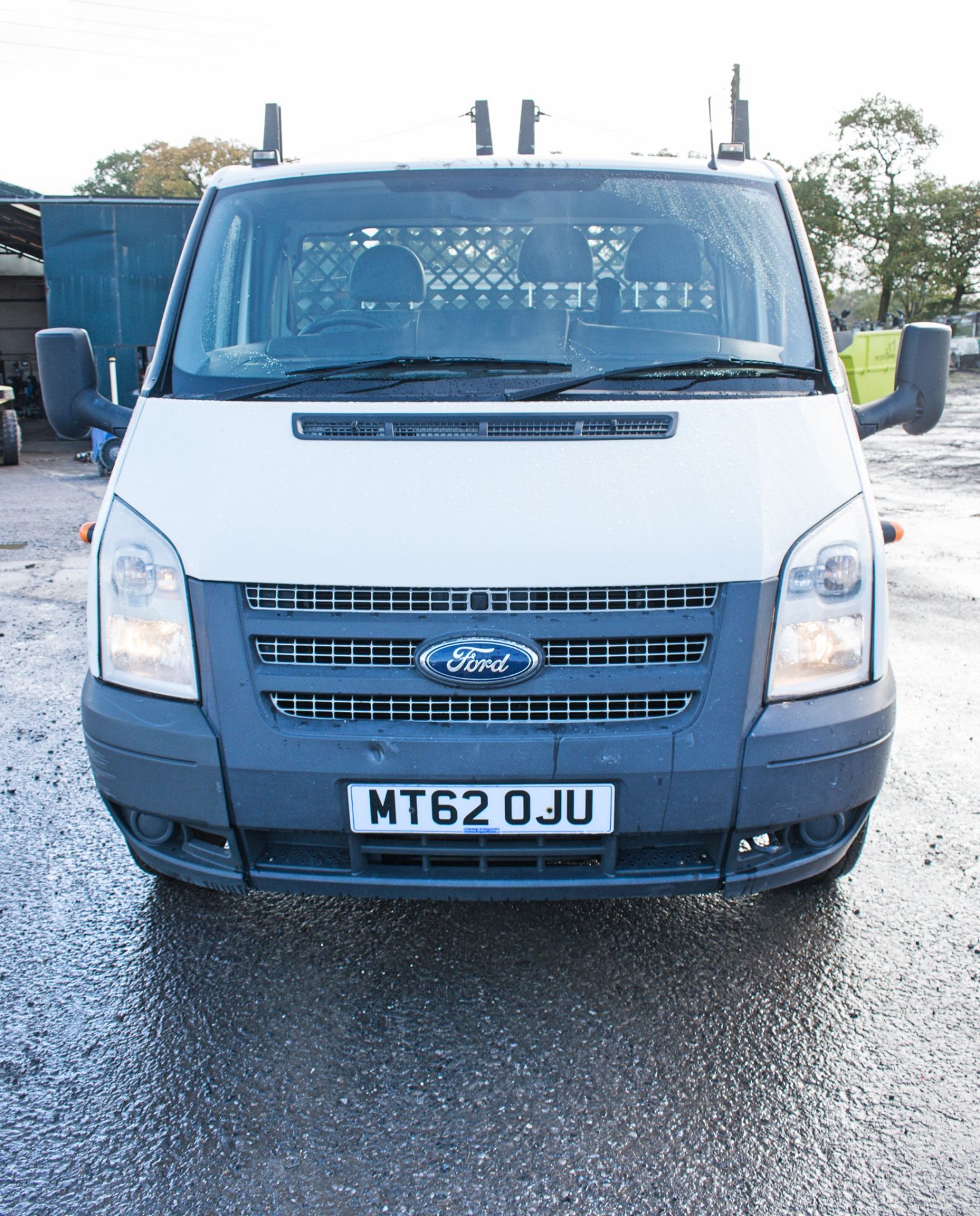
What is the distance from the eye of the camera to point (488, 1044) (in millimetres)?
2451

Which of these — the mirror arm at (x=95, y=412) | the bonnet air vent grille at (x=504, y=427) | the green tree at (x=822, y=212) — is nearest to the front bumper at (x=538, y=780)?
the bonnet air vent grille at (x=504, y=427)

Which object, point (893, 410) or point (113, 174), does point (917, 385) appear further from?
point (113, 174)

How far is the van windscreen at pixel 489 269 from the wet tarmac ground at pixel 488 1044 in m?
1.56

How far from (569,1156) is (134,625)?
4.83 feet

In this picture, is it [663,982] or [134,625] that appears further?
[663,982]

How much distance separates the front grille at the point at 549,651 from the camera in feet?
7.50

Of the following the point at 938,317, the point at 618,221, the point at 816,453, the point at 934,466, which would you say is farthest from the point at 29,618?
the point at 938,317

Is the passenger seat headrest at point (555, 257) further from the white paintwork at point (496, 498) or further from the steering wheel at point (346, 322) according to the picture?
the white paintwork at point (496, 498)

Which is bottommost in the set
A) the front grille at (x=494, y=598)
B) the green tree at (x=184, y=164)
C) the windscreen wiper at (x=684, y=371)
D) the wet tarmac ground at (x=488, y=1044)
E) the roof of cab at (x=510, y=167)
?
the wet tarmac ground at (x=488, y=1044)

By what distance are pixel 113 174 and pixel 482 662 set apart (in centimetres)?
9078

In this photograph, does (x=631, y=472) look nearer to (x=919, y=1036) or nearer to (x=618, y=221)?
(x=618, y=221)

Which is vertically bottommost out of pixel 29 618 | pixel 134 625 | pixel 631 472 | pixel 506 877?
pixel 29 618

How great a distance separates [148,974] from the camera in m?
2.74

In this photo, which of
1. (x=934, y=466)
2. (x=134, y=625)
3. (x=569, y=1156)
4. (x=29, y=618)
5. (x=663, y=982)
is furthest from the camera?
(x=934, y=466)
